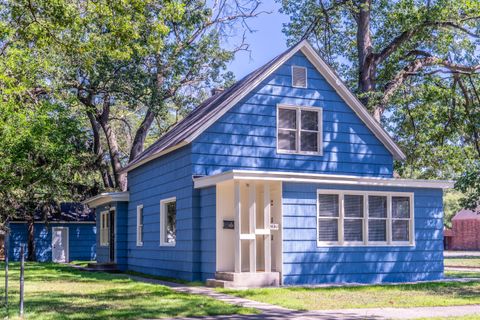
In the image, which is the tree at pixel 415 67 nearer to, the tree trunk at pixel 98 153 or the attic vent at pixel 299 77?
the attic vent at pixel 299 77

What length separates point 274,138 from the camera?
65.3 feet

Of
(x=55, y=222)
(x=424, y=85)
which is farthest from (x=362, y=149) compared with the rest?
(x=55, y=222)

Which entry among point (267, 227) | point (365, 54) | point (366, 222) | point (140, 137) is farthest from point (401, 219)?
point (140, 137)

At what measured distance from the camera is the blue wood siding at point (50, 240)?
3822 centimetres

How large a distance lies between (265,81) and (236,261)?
19.8 feet

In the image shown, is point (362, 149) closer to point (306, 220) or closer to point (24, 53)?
point (306, 220)

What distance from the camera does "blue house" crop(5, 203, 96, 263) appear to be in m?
38.3

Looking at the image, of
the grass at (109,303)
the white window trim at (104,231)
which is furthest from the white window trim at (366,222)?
the white window trim at (104,231)

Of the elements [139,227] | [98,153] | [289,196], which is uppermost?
[98,153]

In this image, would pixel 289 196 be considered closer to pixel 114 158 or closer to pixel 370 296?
pixel 370 296

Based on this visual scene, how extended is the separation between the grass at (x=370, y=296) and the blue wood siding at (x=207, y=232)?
7.95ft

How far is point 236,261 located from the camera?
54.5ft

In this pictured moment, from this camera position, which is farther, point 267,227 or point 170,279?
point 170,279

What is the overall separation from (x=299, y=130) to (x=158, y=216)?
549cm
